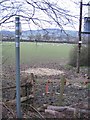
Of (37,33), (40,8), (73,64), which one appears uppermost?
(40,8)

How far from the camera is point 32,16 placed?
5840 mm

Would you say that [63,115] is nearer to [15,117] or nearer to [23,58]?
[15,117]

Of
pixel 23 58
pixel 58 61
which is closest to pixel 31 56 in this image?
pixel 23 58

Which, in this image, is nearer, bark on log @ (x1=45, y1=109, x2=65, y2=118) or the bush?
bark on log @ (x1=45, y1=109, x2=65, y2=118)

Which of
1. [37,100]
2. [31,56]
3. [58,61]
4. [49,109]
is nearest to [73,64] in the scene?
[58,61]

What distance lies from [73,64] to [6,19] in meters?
17.1

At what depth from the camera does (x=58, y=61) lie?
76.0 ft

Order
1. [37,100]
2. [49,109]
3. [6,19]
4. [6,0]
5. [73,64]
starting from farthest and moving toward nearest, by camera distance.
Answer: [73,64]
[37,100]
[49,109]
[6,19]
[6,0]

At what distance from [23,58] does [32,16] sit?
1455 cm

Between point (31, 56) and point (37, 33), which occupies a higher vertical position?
point (37, 33)

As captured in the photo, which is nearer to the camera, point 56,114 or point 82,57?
point 56,114

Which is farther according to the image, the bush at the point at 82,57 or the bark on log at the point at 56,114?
the bush at the point at 82,57

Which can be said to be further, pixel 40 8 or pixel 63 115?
pixel 63 115

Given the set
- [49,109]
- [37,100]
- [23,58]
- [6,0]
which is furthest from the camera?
[23,58]
